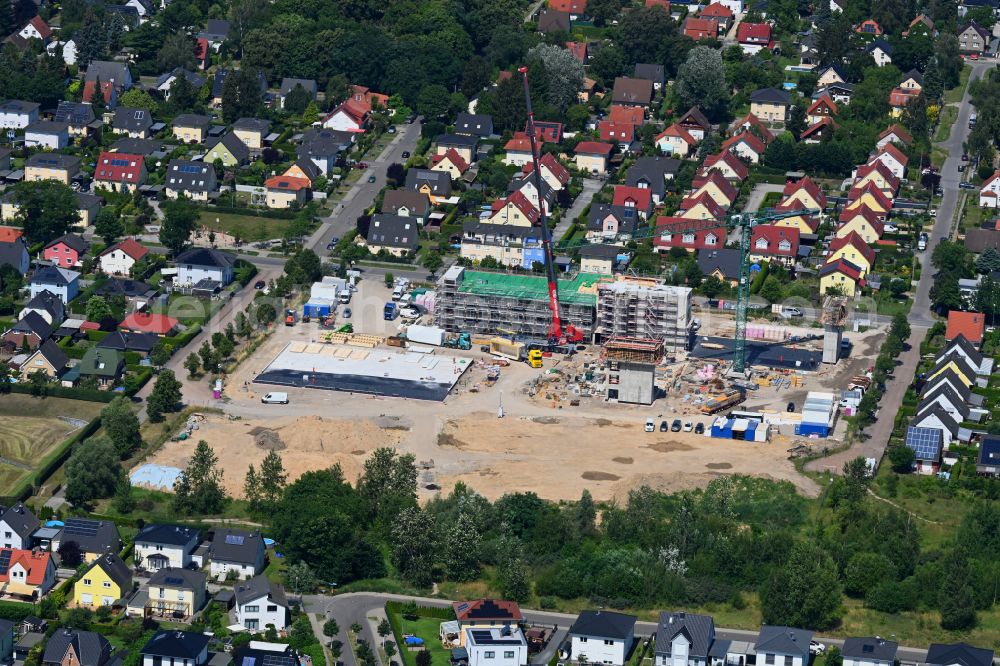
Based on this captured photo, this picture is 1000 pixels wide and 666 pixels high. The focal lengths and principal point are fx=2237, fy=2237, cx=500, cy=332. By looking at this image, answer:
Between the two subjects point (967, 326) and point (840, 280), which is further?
point (840, 280)

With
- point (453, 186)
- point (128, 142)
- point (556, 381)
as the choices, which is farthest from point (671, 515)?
point (128, 142)

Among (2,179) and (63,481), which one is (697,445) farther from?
(2,179)

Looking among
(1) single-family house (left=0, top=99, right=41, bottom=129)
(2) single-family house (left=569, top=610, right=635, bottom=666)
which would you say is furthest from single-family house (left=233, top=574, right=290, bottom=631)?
(1) single-family house (left=0, top=99, right=41, bottom=129)

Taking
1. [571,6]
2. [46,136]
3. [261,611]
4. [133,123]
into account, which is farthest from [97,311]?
[571,6]

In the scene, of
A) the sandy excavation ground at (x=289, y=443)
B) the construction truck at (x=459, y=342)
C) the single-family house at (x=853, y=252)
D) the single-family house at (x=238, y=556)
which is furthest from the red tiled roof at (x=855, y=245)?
the single-family house at (x=238, y=556)

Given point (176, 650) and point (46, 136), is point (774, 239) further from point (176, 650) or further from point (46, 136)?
point (176, 650)

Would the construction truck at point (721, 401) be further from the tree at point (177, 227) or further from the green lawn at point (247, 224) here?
the tree at point (177, 227)
